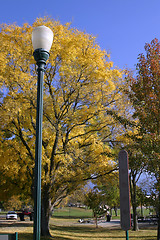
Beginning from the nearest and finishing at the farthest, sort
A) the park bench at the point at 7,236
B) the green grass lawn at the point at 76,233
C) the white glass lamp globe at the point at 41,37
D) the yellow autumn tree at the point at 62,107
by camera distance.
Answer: the white glass lamp globe at the point at 41,37 < the park bench at the point at 7,236 < the yellow autumn tree at the point at 62,107 < the green grass lawn at the point at 76,233

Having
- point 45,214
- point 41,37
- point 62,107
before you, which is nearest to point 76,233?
point 45,214

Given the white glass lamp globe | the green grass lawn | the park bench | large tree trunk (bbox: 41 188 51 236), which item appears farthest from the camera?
the green grass lawn

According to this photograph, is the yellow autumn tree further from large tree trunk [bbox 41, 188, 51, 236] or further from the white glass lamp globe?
A: the white glass lamp globe

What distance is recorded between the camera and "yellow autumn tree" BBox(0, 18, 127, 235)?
1531 cm

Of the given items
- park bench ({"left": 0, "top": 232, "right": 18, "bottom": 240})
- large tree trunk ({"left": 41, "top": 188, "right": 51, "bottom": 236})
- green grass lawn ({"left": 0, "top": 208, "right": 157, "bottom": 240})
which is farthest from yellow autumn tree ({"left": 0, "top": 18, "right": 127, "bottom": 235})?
park bench ({"left": 0, "top": 232, "right": 18, "bottom": 240})

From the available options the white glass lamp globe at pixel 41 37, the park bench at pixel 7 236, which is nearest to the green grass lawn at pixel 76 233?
the park bench at pixel 7 236

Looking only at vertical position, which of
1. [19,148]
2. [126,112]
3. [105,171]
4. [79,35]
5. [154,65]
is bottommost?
[105,171]

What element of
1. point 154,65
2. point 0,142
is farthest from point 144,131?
point 0,142

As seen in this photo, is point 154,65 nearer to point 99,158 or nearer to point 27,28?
point 99,158

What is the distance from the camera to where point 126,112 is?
55.8ft

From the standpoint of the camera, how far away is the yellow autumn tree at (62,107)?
1531cm

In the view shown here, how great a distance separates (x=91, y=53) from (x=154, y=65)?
4.43 m

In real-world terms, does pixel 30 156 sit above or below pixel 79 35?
below

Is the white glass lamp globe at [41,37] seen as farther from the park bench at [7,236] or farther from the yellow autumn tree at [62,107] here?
the yellow autumn tree at [62,107]
